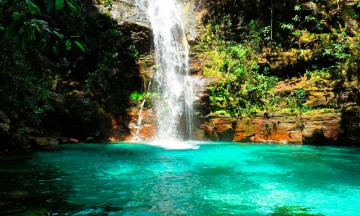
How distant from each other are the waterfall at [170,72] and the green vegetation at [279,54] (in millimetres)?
1326

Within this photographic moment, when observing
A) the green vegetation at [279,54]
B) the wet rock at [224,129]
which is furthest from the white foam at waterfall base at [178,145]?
the green vegetation at [279,54]

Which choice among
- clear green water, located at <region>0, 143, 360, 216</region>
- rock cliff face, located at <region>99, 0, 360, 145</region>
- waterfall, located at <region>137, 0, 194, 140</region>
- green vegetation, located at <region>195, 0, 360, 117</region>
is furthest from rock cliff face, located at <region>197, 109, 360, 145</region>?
clear green water, located at <region>0, 143, 360, 216</region>

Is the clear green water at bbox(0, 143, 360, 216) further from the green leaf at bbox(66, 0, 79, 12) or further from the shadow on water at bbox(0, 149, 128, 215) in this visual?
the green leaf at bbox(66, 0, 79, 12)

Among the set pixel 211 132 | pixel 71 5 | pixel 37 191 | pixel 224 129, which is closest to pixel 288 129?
pixel 224 129

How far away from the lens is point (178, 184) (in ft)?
20.4

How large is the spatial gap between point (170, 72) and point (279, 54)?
20.7 ft

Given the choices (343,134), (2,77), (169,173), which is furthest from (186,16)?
(169,173)

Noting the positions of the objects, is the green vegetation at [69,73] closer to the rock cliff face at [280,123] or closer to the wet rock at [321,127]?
the rock cliff face at [280,123]

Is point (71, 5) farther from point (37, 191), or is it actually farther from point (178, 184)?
point (178, 184)

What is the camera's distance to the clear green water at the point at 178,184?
4691 mm

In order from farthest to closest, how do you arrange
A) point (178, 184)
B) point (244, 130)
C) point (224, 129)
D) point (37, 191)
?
point (224, 129)
point (244, 130)
point (178, 184)
point (37, 191)

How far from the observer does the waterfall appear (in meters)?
15.8

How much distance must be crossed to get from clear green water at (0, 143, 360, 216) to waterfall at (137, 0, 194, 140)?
586cm

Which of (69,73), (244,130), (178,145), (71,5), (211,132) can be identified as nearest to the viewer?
(71,5)
